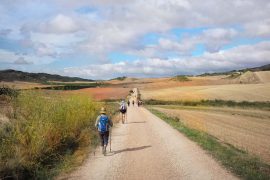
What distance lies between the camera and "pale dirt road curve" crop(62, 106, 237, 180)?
526 inches

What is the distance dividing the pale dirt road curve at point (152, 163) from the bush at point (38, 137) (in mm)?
1281

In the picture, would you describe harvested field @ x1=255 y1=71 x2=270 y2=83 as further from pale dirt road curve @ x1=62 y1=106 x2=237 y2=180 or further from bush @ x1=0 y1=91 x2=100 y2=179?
bush @ x1=0 y1=91 x2=100 y2=179

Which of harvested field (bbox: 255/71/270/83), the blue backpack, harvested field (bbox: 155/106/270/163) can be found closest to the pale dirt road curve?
the blue backpack

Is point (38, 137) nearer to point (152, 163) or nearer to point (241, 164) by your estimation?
point (152, 163)

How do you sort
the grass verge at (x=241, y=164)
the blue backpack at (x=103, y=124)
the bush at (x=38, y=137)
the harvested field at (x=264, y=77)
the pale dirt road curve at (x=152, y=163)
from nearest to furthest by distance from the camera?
the bush at (x=38, y=137), the pale dirt road curve at (x=152, y=163), the grass verge at (x=241, y=164), the blue backpack at (x=103, y=124), the harvested field at (x=264, y=77)

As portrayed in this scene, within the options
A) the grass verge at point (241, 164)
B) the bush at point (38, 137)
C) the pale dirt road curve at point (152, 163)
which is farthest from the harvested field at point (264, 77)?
the bush at point (38, 137)

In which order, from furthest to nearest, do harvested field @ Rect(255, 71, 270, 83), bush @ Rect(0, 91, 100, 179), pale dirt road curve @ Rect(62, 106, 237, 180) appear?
harvested field @ Rect(255, 71, 270, 83) → pale dirt road curve @ Rect(62, 106, 237, 180) → bush @ Rect(0, 91, 100, 179)

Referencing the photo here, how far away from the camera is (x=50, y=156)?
51.7ft

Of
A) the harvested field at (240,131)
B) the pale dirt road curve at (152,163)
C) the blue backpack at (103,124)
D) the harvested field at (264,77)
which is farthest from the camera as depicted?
the harvested field at (264,77)

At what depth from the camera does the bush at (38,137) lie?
42.9ft

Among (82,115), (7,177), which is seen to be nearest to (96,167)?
(7,177)

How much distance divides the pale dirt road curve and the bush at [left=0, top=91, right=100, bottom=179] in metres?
1.28

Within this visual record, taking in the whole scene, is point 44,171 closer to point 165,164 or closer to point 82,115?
point 165,164

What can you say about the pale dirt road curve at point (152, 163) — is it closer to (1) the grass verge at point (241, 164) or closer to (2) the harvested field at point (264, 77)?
(1) the grass verge at point (241, 164)
